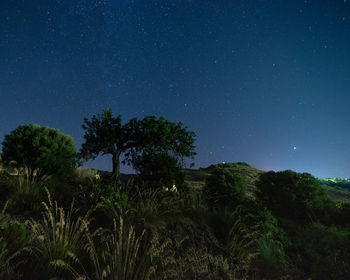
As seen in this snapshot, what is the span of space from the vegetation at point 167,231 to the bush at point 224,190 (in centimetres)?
4

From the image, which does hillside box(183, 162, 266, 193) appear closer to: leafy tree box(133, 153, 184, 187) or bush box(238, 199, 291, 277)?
leafy tree box(133, 153, 184, 187)

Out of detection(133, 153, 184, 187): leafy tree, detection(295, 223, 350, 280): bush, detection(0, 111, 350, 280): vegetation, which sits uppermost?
detection(133, 153, 184, 187): leafy tree

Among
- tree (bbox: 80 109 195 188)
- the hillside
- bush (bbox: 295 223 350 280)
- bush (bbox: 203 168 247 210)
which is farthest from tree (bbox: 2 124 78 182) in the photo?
bush (bbox: 295 223 350 280)

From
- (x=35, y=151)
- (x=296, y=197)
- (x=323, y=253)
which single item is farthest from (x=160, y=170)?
(x=35, y=151)

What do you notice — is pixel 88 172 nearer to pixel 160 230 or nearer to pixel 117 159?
pixel 117 159

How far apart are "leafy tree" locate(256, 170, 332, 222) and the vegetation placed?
0.12 feet

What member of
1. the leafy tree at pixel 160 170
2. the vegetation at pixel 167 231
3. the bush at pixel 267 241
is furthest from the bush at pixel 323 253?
the leafy tree at pixel 160 170

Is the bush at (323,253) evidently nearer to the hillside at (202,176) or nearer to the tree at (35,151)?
the hillside at (202,176)

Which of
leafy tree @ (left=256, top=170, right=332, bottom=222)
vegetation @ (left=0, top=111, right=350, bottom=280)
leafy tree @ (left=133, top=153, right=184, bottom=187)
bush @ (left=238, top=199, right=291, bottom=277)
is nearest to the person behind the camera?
vegetation @ (left=0, top=111, right=350, bottom=280)

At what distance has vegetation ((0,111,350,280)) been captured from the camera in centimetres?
360

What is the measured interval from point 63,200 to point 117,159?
11.1 feet

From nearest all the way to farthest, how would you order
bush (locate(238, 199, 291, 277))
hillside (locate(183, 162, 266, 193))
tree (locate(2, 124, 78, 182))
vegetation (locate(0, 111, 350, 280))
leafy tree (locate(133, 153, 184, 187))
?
vegetation (locate(0, 111, 350, 280)), bush (locate(238, 199, 291, 277)), leafy tree (locate(133, 153, 184, 187)), tree (locate(2, 124, 78, 182)), hillside (locate(183, 162, 266, 193))

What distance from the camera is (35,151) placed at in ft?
35.9

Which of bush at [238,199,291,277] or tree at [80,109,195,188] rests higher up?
tree at [80,109,195,188]
